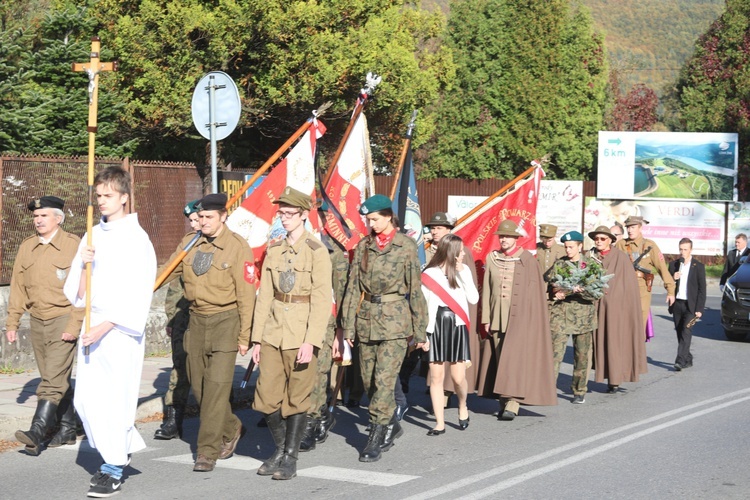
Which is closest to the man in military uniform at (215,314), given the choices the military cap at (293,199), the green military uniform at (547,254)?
the military cap at (293,199)

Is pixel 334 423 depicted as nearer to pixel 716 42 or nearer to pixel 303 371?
pixel 303 371

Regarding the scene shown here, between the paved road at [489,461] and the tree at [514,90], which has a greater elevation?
the tree at [514,90]

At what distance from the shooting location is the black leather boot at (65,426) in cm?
870

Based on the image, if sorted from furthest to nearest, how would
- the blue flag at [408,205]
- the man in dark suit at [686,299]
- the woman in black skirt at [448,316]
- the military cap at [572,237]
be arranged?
the man in dark suit at [686,299] → the military cap at [572,237] → the blue flag at [408,205] → the woman in black skirt at [448,316]

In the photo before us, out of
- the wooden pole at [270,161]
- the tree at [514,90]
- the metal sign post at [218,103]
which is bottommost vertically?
the wooden pole at [270,161]

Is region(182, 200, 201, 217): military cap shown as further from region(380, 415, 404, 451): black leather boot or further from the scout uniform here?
region(380, 415, 404, 451): black leather boot

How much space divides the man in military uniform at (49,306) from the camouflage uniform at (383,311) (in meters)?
2.20

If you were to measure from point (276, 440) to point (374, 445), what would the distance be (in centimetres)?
88

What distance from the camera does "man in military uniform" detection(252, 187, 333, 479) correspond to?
7672mm

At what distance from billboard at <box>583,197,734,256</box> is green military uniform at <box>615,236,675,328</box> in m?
21.6

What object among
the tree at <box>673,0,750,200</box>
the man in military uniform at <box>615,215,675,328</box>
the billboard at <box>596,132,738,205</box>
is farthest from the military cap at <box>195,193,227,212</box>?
the tree at <box>673,0,750,200</box>

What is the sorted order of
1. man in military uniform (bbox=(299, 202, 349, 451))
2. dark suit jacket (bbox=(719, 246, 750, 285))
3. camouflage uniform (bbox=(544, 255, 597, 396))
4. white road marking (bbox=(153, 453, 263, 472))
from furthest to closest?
dark suit jacket (bbox=(719, 246, 750, 285)) → camouflage uniform (bbox=(544, 255, 597, 396)) → man in military uniform (bbox=(299, 202, 349, 451)) → white road marking (bbox=(153, 453, 263, 472))

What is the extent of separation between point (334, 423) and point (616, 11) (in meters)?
108

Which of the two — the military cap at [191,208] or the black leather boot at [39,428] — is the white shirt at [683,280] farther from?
the black leather boot at [39,428]
